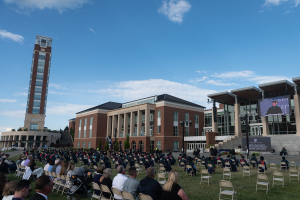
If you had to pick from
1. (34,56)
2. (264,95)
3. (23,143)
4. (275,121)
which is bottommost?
(23,143)

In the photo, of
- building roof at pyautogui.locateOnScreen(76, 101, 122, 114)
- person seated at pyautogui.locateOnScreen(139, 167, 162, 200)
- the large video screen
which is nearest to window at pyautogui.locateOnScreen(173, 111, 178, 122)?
the large video screen

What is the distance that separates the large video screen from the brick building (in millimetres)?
16382

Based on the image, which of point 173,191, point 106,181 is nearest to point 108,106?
point 106,181

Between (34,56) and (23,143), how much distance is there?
3529cm

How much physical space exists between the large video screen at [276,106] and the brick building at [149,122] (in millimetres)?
16382

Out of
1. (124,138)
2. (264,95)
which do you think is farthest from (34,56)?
(264,95)

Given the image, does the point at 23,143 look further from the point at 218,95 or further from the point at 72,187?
the point at 72,187

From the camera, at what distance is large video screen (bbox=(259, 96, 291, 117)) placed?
32.7 metres

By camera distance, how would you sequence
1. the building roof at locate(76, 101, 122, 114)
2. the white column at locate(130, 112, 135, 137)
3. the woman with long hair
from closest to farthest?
the woman with long hair → the white column at locate(130, 112, 135, 137) → the building roof at locate(76, 101, 122, 114)

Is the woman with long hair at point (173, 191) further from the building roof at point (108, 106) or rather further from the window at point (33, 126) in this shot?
the window at point (33, 126)

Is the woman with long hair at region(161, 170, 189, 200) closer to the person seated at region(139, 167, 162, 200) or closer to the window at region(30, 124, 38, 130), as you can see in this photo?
the person seated at region(139, 167, 162, 200)

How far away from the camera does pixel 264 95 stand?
39.9m

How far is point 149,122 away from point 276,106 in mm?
24252

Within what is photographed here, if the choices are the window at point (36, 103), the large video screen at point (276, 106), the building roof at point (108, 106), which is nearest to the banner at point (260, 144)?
the large video screen at point (276, 106)
